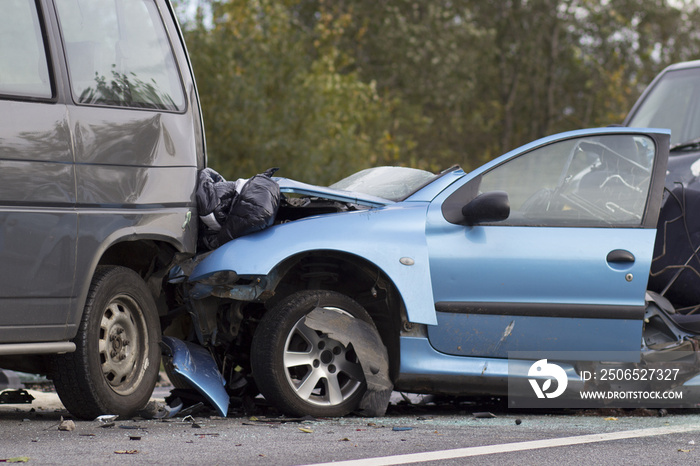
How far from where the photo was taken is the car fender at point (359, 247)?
552 cm

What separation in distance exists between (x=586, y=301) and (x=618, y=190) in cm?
70

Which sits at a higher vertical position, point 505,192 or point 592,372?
point 505,192

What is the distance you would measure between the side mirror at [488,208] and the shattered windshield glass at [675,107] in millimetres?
3049

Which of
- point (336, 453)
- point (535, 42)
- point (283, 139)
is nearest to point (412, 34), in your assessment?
point (535, 42)

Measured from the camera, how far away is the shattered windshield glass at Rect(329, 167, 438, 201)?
612cm

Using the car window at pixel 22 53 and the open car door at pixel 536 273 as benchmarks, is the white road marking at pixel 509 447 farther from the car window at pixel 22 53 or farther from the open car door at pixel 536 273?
the car window at pixel 22 53

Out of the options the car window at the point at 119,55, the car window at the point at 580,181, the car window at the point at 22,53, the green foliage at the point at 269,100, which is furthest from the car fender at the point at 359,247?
the green foliage at the point at 269,100

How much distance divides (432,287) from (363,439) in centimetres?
117

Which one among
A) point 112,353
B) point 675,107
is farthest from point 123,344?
point 675,107

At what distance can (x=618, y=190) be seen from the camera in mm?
5988

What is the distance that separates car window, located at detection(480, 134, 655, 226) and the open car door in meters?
0.01

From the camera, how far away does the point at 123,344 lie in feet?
17.9

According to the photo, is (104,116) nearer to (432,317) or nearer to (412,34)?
(432,317)

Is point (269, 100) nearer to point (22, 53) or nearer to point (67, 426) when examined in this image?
point (22, 53)
